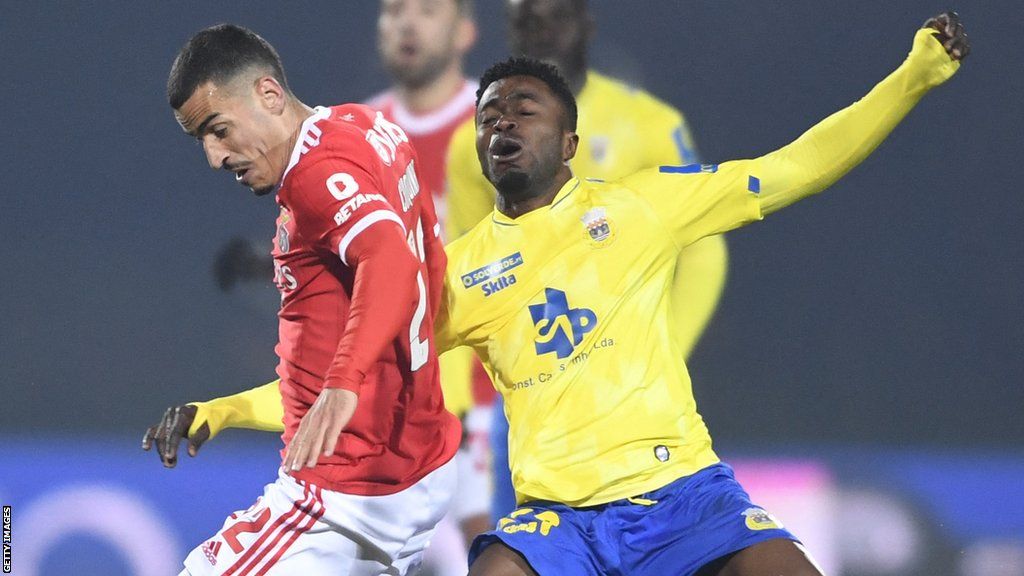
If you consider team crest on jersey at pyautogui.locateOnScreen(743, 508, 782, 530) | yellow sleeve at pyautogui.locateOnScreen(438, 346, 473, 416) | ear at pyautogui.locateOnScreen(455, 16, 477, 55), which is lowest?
team crest on jersey at pyautogui.locateOnScreen(743, 508, 782, 530)

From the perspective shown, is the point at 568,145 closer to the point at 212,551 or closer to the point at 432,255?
the point at 432,255

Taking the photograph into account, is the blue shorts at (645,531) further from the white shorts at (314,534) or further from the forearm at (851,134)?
the forearm at (851,134)

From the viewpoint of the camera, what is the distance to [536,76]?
10.5ft

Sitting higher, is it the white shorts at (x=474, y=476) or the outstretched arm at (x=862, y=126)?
the outstretched arm at (x=862, y=126)

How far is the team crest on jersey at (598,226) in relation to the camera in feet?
9.84

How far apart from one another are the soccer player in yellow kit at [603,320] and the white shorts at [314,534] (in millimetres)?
205

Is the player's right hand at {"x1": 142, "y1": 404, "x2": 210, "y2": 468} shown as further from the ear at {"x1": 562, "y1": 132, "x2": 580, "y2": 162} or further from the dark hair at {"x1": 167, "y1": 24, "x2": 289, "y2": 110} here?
the ear at {"x1": 562, "y1": 132, "x2": 580, "y2": 162}

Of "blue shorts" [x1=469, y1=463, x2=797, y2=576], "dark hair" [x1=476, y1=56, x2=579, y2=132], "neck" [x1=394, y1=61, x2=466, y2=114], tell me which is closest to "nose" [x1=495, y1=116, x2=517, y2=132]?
"dark hair" [x1=476, y1=56, x2=579, y2=132]

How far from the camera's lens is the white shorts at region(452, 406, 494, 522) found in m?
4.21

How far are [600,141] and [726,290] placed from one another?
0.69 metres

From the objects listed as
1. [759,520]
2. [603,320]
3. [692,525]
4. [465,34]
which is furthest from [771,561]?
[465,34]

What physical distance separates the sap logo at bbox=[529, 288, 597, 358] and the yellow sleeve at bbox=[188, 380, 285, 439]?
637 mm

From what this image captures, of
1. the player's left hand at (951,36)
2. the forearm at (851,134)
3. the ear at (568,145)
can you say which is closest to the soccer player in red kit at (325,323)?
the ear at (568,145)

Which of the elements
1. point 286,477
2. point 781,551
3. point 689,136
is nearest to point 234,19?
point 689,136
